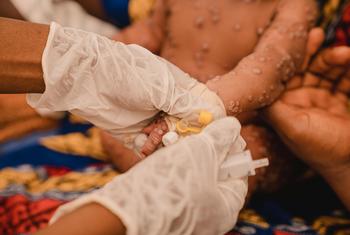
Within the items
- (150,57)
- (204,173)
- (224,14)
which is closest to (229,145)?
(204,173)

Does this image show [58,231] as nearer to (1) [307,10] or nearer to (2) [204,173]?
(2) [204,173]

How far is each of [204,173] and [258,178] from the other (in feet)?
1.35

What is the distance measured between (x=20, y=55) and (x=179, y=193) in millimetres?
374

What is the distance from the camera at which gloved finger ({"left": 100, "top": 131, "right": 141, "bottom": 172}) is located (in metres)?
1.13

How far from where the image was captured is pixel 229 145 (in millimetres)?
803

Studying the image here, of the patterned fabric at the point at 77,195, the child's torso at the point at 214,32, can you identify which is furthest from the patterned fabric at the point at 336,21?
the child's torso at the point at 214,32

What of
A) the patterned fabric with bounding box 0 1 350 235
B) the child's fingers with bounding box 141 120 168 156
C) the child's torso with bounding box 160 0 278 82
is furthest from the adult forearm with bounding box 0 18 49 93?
A: the child's torso with bounding box 160 0 278 82

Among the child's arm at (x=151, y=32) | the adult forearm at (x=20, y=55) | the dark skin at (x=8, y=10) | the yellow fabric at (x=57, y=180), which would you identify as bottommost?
the yellow fabric at (x=57, y=180)

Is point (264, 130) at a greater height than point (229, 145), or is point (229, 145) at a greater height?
point (229, 145)

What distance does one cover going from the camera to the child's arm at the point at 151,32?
1373 millimetres

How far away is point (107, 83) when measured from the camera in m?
0.82

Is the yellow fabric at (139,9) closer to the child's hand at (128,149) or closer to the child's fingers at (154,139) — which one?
the child's hand at (128,149)

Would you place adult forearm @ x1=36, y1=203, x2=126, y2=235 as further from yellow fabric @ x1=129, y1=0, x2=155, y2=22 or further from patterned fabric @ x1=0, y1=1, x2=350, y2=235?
yellow fabric @ x1=129, y1=0, x2=155, y2=22

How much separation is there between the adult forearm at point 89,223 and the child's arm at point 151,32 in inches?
31.8
